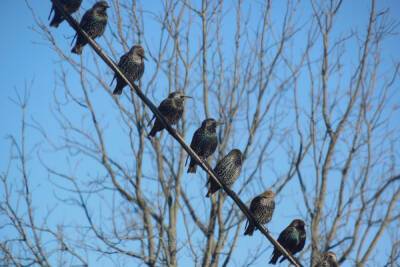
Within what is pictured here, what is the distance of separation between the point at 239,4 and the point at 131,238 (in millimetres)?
3817

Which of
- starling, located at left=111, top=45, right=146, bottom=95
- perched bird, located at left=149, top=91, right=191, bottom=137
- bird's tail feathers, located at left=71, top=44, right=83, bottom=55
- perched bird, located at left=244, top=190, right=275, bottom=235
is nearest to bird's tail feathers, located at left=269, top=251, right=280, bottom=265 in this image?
perched bird, located at left=244, top=190, right=275, bottom=235

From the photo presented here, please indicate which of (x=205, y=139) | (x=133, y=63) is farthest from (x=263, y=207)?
(x=133, y=63)

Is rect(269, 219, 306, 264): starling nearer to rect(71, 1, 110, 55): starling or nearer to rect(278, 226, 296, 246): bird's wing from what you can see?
rect(278, 226, 296, 246): bird's wing

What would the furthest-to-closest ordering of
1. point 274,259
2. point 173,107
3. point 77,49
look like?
point 173,107, point 77,49, point 274,259

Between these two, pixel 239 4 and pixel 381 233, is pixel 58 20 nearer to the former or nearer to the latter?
pixel 239 4

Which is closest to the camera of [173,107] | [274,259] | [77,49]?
[274,259]

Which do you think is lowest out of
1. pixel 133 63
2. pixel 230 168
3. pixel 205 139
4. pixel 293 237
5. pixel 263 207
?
pixel 293 237

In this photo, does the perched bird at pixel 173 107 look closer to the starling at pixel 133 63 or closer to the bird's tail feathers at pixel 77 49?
the starling at pixel 133 63

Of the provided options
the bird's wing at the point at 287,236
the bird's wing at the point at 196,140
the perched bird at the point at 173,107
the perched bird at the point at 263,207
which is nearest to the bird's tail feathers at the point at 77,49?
the perched bird at the point at 173,107

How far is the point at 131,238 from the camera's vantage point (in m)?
10.3

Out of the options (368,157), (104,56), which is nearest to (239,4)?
(368,157)

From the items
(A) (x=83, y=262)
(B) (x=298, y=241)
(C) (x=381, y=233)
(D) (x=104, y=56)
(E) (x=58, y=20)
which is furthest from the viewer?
(C) (x=381, y=233)

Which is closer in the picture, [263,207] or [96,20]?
[263,207]

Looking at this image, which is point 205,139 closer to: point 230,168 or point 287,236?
point 230,168
